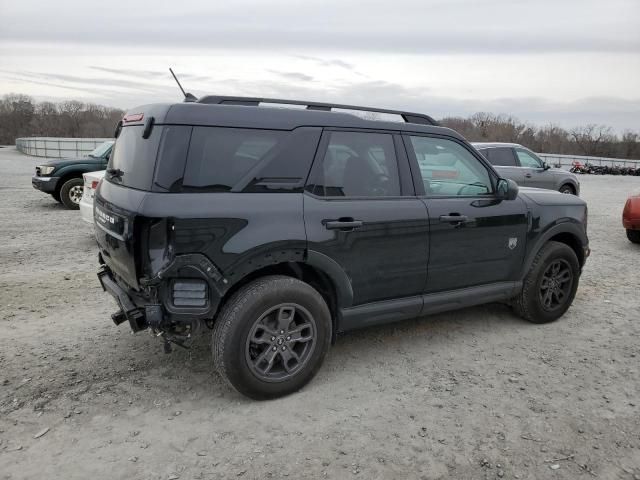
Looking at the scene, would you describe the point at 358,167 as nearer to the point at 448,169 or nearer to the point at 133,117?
the point at 448,169

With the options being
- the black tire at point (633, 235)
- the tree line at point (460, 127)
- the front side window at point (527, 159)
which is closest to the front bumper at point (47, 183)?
the front side window at point (527, 159)

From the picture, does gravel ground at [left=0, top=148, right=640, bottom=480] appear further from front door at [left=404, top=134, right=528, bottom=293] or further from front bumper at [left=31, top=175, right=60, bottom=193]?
front bumper at [left=31, top=175, right=60, bottom=193]

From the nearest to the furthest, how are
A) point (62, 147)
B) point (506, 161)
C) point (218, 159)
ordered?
point (218, 159) → point (506, 161) → point (62, 147)

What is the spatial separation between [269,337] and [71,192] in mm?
10118

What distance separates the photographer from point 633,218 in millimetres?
8758

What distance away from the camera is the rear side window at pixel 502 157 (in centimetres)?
1260

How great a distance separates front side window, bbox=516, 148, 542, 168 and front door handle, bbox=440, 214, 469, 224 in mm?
9601

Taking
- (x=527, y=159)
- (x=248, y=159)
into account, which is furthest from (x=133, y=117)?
(x=527, y=159)

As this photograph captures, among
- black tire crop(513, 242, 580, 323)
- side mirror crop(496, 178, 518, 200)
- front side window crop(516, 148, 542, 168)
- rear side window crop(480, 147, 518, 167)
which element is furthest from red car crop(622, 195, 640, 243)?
side mirror crop(496, 178, 518, 200)

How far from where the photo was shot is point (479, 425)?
10.6ft

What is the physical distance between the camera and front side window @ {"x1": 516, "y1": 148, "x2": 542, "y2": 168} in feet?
42.2

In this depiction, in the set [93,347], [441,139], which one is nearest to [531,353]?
[441,139]

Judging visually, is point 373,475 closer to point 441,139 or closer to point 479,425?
point 479,425

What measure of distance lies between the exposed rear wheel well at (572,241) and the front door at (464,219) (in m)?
0.73
